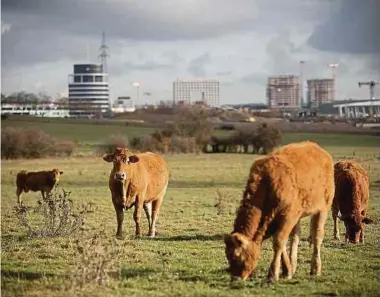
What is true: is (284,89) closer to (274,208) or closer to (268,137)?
(268,137)

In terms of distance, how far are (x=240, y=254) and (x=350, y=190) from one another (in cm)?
720

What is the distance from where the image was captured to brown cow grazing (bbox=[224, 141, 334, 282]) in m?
9.00

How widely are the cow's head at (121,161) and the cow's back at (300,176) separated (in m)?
5.20

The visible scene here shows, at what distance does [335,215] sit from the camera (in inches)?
628

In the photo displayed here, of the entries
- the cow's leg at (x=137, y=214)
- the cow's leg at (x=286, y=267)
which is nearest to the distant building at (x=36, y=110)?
the cow's leg at (x=137, y=214)

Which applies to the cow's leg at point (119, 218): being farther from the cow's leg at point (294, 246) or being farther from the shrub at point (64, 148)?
the shrub at point (64, 148)

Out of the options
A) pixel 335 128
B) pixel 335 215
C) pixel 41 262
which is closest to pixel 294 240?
pixel 41 262

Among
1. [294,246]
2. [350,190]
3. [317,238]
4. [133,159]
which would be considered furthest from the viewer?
[350,190]

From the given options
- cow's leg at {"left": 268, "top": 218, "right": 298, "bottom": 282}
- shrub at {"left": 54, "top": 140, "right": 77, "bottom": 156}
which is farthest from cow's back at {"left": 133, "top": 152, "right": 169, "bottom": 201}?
shrub at {"left": 54, "top": 140, "right": 77, "bottom": 156}

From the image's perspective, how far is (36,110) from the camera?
237ft

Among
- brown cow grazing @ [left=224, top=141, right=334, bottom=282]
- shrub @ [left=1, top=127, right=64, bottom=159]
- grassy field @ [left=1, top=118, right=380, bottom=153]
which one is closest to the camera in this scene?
brown cow grazing @ [left=224, top=141, right=334, bottom=282]

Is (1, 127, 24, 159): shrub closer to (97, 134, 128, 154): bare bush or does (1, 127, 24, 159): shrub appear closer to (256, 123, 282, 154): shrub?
(97, 134, 128, 154): bare bush

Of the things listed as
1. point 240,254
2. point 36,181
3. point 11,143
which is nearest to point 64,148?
point 11,143

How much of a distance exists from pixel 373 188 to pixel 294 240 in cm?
2290
